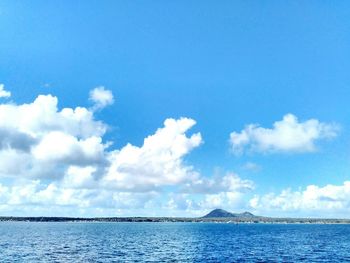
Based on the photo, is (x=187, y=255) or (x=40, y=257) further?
(x=187, y=255)

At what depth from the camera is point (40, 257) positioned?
3342 inches

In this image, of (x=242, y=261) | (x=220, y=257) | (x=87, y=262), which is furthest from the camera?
(x=220, y=257)

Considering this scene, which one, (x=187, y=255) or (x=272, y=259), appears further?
(x=187, y=255)

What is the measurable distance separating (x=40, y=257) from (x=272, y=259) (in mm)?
51527

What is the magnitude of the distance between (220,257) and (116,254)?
2500 centimetres

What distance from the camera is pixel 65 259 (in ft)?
265

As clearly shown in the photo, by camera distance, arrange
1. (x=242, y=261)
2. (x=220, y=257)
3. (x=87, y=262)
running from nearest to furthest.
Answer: (x=87, y=262) → (x=242, y=261) → (x=220, y=257)

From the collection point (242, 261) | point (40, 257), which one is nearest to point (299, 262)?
point (242, 261)

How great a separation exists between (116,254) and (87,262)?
1777 centimetres

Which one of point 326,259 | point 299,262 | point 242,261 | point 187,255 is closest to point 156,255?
point 187,255

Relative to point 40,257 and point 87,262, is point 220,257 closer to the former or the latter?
point 87,262

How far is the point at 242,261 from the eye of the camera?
83.7 metres

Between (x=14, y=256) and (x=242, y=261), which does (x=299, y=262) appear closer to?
(x=242, y=261)

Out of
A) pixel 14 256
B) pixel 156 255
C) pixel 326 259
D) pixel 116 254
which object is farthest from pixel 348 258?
pixel 14 256
